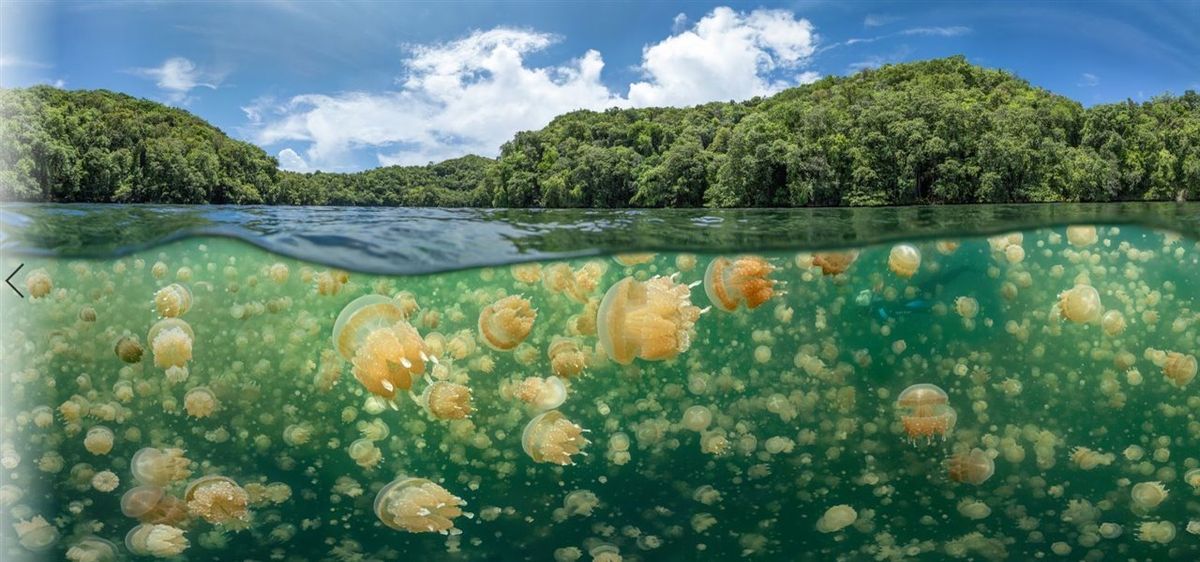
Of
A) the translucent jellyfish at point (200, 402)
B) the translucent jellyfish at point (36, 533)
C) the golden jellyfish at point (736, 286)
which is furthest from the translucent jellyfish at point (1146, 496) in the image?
the translucent jellyfish at point (36, 533)

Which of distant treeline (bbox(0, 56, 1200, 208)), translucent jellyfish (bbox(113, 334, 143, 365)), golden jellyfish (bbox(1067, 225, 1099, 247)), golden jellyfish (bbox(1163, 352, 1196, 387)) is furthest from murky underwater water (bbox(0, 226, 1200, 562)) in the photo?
distant treeline (bbox(0, 56, 1200, 208))

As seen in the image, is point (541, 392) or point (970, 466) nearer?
point (541, 392)

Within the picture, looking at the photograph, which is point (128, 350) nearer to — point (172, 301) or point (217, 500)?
point (172, 301)

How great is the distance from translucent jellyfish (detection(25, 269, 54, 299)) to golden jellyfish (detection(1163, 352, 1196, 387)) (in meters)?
6.68

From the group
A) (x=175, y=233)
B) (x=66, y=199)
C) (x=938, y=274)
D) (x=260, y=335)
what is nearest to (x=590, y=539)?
(x=260, y=335)

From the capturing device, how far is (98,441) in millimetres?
4496

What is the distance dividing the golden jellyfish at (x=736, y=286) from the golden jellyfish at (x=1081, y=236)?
202 centimetres

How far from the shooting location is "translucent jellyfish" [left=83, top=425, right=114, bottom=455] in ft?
14.7

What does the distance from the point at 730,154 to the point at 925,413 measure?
22.8 m

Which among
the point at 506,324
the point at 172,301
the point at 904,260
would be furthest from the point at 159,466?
the point at 904,260

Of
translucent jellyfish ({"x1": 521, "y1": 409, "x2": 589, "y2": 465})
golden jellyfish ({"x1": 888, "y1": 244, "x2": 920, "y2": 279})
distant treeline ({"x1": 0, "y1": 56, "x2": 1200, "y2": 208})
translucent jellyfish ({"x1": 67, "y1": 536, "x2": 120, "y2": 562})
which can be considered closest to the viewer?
translucent jellyfish ({"x1": 521, "y1": 409, "x2": 589, "y2": 465})

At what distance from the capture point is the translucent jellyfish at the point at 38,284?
4.57m

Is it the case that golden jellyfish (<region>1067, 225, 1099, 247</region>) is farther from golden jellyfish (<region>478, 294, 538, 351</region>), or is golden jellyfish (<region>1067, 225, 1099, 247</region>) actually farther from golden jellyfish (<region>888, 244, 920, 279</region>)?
golden jellyfish (<region>478, 294, 538, 351</region>)

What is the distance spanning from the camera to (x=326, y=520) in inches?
177
